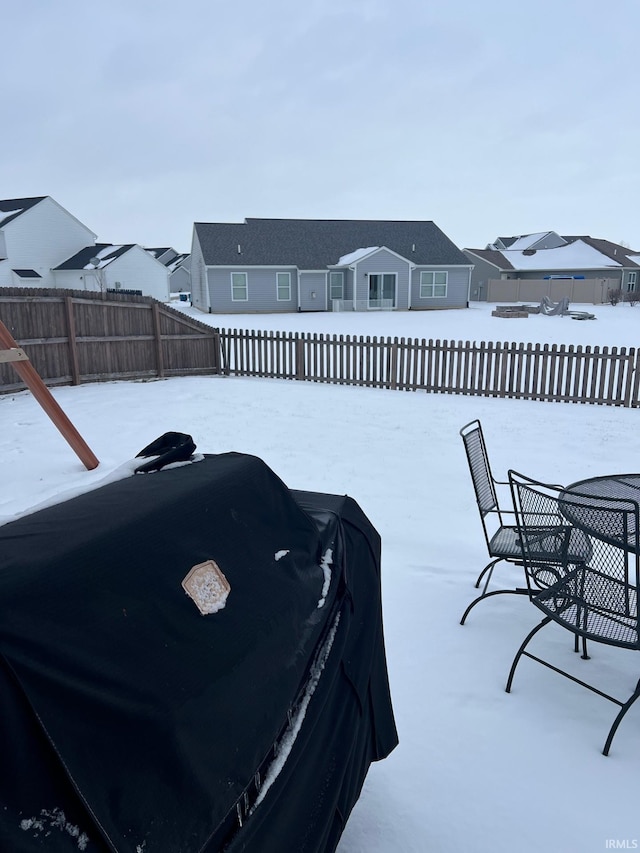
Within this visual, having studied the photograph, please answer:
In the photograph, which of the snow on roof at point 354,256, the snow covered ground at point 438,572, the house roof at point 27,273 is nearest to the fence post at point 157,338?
the snow covered ground at point 438,572

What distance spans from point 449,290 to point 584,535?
32.6 meters

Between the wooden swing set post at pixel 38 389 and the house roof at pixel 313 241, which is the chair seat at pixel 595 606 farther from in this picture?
the house roof at pixel 313 241

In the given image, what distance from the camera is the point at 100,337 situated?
12.3m

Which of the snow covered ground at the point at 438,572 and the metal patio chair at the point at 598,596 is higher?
the metal patio chair at the point at 598,596

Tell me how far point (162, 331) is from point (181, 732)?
42.3ft

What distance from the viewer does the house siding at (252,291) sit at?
103 ft

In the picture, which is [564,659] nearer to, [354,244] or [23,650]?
[23,650]

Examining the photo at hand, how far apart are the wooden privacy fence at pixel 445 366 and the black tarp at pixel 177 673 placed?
9.76 metres

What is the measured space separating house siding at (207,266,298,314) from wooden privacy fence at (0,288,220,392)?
18.4 metres

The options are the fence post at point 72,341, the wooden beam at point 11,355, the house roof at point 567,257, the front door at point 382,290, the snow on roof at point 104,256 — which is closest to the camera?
the wooden beam at point 11,355

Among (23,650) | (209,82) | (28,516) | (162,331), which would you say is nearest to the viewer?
(23,650)

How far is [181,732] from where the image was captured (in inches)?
47.4

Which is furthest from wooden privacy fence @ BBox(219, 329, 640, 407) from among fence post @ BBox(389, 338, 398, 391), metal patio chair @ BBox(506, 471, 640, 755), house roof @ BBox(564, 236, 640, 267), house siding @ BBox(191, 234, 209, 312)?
house roof @ BBox(564, 236, 640, 267)

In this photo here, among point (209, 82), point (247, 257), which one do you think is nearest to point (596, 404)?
point (209, 82)
